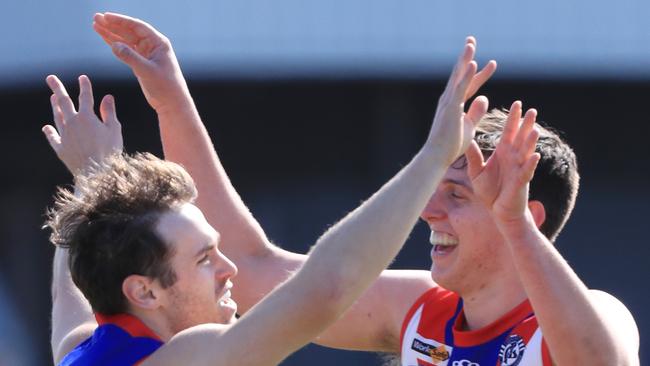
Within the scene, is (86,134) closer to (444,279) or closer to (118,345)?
(118,345)

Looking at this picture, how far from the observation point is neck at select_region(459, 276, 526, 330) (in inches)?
167

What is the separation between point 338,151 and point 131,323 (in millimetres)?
9981

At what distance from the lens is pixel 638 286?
12977 millimetres

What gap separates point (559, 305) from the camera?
3586 mm

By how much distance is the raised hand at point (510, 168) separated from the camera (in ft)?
11.5

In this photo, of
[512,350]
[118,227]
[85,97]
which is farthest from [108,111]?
[512,350]

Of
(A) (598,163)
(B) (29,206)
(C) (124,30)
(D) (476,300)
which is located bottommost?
(B) (29,206)

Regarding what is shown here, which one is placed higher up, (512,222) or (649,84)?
(512,222)

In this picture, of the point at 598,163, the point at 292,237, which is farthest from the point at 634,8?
the point at 292,237

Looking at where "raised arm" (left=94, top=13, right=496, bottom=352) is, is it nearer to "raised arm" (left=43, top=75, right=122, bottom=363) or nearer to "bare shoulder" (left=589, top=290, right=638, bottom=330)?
"raised arm" (left=43, top=75, right=122, bottom=363)

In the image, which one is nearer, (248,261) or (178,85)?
(178,85)

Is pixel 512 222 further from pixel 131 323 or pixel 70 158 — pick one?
pixel 70 158

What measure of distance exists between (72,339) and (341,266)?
3.62 ft

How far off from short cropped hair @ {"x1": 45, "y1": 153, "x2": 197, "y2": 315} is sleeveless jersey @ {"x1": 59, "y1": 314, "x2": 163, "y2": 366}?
5 centimetres
